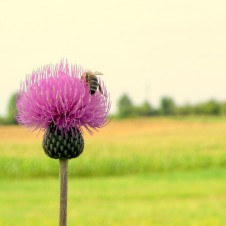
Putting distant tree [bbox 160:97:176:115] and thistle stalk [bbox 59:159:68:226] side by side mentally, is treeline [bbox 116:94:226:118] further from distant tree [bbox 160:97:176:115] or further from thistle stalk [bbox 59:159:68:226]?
thistle stalk [bbox 59:159:68:226]

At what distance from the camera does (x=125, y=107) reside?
74062 millimetres

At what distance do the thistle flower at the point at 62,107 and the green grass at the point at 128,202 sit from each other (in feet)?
34.5

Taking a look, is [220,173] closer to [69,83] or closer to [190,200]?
[190,200]

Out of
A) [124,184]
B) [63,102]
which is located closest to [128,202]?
[124,184]

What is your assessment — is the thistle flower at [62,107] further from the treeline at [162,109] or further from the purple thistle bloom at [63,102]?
the treeline at [162,109]

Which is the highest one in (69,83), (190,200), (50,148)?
(69,83)

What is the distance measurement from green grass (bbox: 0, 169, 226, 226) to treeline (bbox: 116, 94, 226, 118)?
144ft

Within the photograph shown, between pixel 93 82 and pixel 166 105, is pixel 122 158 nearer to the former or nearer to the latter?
pixel 93 82

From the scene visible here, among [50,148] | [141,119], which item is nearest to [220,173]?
[50,148]

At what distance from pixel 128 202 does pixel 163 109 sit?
2110 inches

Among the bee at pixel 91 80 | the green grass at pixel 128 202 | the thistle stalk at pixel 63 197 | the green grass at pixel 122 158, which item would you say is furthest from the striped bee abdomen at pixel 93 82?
the green grass at pixel 122 158

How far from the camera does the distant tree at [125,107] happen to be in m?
72.9

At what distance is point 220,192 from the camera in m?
23.1

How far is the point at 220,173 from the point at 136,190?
7980mm
